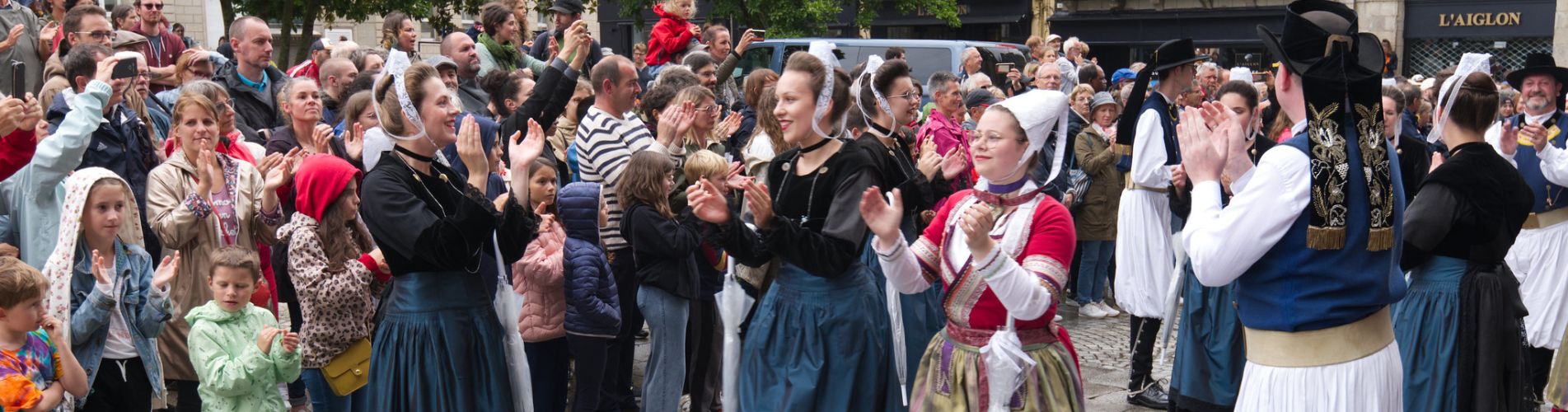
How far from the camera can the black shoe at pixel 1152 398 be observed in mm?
7102

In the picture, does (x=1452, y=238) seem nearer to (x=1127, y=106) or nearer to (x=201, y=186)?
(x=1127, y=106)

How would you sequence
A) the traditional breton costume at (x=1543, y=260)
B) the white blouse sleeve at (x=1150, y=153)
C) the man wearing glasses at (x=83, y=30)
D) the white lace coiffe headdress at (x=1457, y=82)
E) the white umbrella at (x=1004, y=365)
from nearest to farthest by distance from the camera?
the white umbrella at (x=1004, y=365) < the white lace coiffe headdress at (x=1457, y=82) < the white blouse sleeve at (x=1150, y=153) < the traditional breton costume at (x=1543, y=260) < the man wearing glasses at (x=83, y=30)

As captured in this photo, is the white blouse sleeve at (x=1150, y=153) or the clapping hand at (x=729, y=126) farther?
the clapping hand at (x=729, y=126)

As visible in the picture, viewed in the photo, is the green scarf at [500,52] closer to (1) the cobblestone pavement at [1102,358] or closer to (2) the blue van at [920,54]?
(1) the cobblestone pavement at [1102,358]

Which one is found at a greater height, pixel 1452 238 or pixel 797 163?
Result: pixel 797 163

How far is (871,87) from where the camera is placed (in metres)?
6.27

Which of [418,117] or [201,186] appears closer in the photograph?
[418,117]

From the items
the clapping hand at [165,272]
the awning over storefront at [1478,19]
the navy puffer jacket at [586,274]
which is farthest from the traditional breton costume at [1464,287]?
the awning over storefront at [1478,19]

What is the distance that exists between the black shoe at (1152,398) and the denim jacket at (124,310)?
4809 millimetres

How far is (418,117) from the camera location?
4520 millimetres

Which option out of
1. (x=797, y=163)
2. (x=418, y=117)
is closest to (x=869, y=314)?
(x=797, y=163)

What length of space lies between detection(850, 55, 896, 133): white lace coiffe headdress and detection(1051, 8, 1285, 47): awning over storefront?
912 inches

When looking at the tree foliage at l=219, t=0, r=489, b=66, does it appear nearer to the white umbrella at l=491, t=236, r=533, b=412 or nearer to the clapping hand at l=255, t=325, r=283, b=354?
the clapping hand at l=255, t=325, r=283, b=354

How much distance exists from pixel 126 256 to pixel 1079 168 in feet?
22.7
